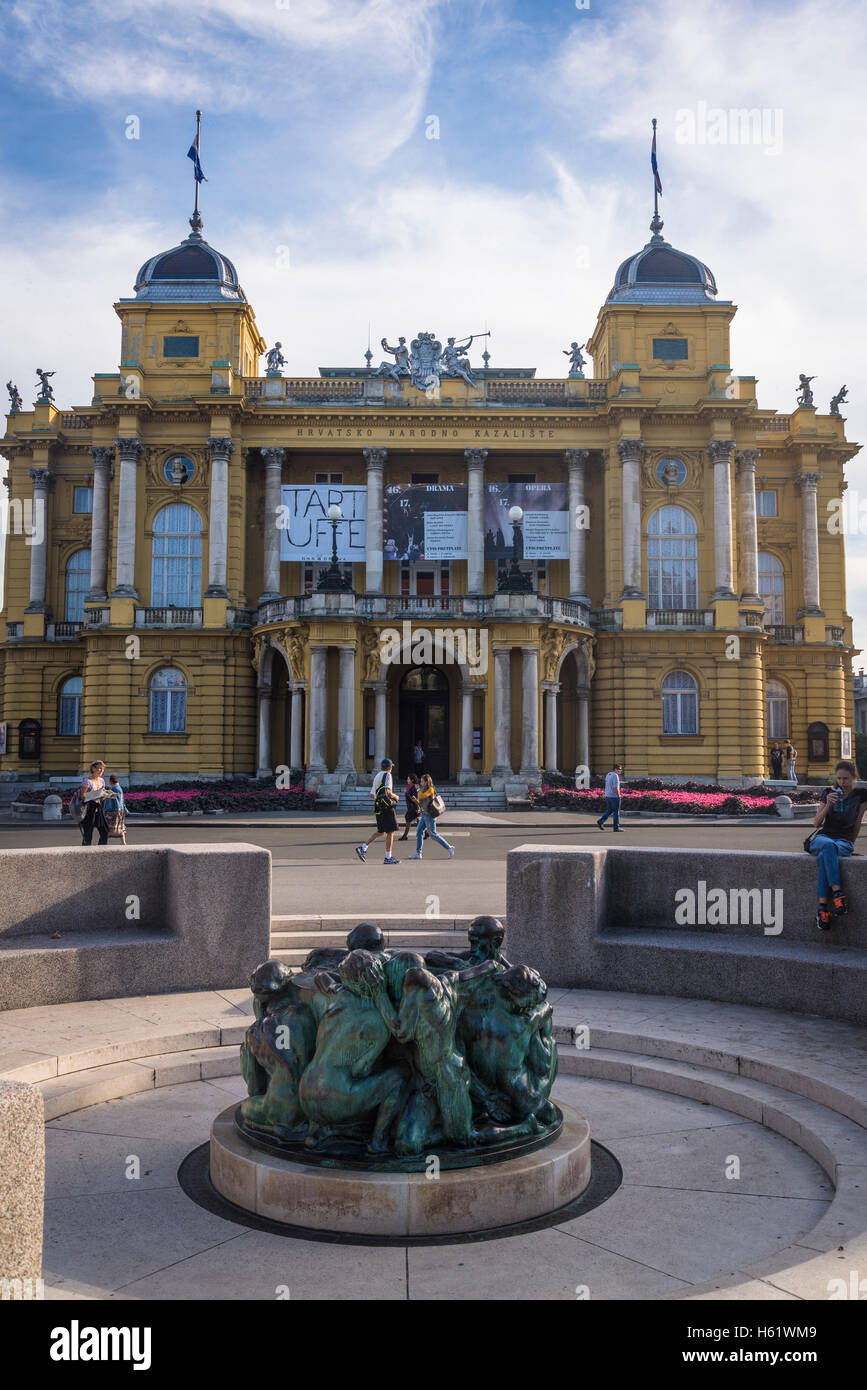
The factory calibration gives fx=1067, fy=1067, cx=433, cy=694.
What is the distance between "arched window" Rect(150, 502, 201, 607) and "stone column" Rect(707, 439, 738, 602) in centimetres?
2147

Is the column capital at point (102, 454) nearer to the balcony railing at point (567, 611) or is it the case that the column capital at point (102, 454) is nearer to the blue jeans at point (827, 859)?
the balcony railing at point (567, 611)

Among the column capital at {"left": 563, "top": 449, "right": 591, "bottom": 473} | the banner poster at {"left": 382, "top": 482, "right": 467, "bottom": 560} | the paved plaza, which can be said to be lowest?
the paved plaza

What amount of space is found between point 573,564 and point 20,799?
23.4 m

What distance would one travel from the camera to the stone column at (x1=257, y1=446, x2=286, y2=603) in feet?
146

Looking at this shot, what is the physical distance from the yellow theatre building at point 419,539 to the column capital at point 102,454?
95 millimetres

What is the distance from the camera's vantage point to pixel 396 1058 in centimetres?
498

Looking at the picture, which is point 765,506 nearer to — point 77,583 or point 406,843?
point 77,583

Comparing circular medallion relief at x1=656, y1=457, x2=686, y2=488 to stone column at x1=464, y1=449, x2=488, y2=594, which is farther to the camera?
circular medallion relief at x1=656, y1=457, x2=686, y2=488

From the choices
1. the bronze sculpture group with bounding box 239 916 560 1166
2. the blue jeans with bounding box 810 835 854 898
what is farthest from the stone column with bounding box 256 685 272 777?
the bronze sculpture group with bounding box 239 916 560 1166

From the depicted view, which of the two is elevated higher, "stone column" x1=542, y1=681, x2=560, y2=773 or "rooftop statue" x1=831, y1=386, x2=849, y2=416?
"rooftop statue" x1=831, y1=386, x2=849, y2=416

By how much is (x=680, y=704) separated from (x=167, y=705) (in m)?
20.9

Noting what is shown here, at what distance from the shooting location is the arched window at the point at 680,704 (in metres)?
43.6

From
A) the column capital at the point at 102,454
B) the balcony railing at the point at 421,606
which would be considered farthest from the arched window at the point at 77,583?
the balcony railing at the point at 421,606

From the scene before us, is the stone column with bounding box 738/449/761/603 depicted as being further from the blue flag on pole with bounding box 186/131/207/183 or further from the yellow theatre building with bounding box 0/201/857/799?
the blue flag on pole with bounding box 186/131/207/183
